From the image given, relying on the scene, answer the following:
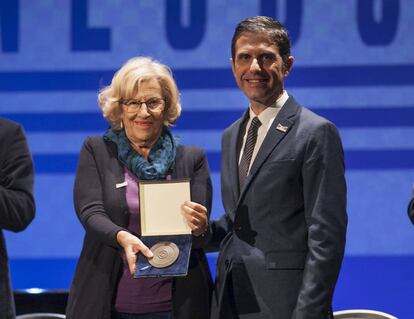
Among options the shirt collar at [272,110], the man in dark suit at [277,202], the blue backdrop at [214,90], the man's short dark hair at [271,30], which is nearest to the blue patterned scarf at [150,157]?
the man in dark suit at [277,202]

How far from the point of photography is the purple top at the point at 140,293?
2473mm

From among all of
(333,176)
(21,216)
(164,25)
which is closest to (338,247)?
(333,176)

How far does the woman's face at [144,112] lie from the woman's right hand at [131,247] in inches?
14.8

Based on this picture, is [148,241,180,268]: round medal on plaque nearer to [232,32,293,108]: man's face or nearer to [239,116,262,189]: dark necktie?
[239,116,262,189]: dark necktie

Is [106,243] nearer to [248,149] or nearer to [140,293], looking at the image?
[140,293]

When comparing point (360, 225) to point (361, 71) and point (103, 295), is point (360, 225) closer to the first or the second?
point (361, 71)

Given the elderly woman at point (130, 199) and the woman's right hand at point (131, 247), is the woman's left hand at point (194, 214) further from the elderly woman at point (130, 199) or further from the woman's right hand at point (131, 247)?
the woman's right hand at point (131, 247)

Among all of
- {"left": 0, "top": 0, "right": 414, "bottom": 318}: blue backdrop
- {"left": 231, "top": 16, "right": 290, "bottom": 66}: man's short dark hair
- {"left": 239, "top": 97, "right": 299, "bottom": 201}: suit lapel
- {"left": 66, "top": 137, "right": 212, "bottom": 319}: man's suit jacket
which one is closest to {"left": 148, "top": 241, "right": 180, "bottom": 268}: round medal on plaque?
{"left": 66, "top": 137, "right": 212, "bottom": 319}: man's suit jacket

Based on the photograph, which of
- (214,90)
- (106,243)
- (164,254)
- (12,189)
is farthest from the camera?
(214,90)

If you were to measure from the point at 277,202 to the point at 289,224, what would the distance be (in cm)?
7

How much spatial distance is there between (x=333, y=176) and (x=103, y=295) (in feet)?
2.65

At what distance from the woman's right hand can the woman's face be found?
0.37 meters

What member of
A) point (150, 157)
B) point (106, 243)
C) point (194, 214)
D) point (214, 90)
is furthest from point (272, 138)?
point (214, 90)

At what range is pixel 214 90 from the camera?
167 inches
